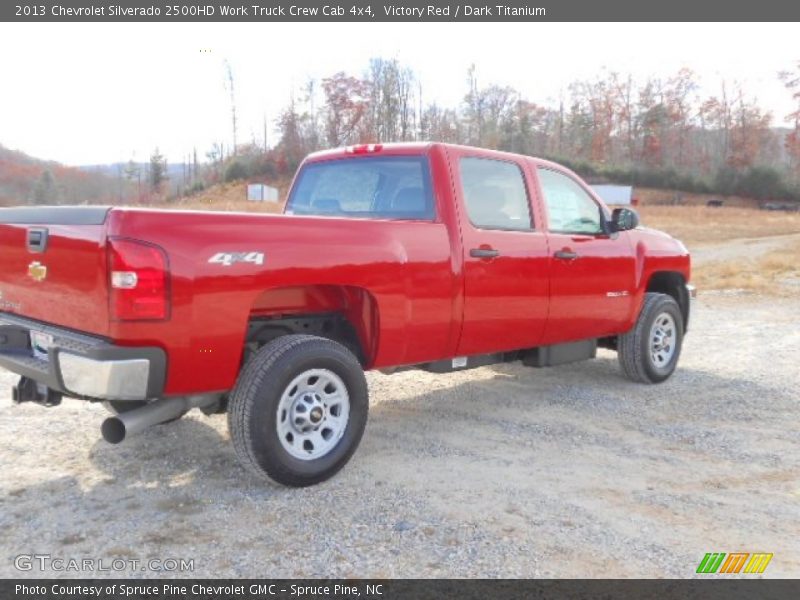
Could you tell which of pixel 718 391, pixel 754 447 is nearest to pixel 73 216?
pixel 754 447

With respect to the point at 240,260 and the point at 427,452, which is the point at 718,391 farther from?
the point at 240,260

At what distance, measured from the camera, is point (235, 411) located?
143 inches

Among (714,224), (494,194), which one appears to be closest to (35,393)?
(494,194)

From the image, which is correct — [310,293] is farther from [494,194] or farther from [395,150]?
[494,194]

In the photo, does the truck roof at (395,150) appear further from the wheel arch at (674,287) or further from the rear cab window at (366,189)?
the wheel arch at (674,287)

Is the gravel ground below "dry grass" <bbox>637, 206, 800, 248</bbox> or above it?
below

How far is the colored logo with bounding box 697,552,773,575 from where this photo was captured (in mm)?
3043

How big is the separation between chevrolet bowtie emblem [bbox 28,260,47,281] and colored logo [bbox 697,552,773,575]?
339cm

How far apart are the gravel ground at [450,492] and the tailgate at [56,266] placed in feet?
3.14

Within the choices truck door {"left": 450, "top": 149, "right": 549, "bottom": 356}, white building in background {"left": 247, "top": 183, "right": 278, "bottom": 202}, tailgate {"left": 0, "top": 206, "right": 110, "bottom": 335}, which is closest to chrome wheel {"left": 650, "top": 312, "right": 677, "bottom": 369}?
truck door {"left": 450, "top": 149, "right": 549, "bottom": 356}

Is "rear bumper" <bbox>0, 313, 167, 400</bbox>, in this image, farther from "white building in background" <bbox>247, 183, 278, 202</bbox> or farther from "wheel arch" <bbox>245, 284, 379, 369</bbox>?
"white building in background" <bbox>247, 183, 278, 202</bbox>

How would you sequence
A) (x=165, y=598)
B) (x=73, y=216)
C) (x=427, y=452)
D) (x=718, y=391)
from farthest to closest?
(x=718, y=391)
(x=427, y=452)
(x=73, y=216)
(x=165, y=598)

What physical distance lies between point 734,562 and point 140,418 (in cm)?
285

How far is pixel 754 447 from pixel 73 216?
4.34 metres
